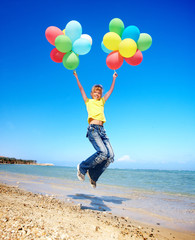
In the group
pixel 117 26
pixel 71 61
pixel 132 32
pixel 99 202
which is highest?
pixel 117 26

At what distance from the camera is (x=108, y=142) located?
432 cm

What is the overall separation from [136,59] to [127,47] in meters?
0.46

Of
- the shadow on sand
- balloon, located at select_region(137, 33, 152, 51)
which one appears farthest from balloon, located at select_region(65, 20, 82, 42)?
the shadow on sand

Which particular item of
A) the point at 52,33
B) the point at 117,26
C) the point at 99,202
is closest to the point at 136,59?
the point at 117,26

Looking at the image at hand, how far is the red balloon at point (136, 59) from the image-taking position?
4566mm

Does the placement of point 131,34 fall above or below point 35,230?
above

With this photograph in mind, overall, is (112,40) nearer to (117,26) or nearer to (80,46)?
(117,26)

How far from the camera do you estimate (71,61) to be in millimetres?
4438

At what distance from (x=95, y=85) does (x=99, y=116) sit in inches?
34.6

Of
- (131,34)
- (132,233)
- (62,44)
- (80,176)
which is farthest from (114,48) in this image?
(132,233)

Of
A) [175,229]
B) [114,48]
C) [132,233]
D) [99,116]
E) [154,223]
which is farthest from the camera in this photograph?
[114,48]

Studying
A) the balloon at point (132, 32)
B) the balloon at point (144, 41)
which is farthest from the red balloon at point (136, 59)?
the balloon at point (132, 32)

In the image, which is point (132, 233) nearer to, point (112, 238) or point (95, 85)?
point (112, 238)

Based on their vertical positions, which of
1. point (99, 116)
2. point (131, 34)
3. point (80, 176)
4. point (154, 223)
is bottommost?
point (154, 223)
